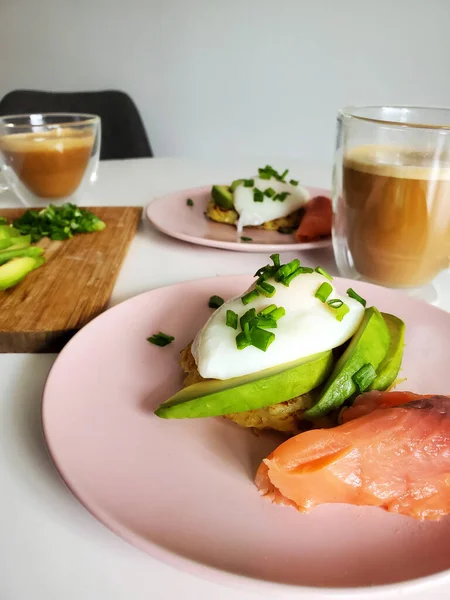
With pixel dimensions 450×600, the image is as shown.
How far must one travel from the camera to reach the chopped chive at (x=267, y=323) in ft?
2.52

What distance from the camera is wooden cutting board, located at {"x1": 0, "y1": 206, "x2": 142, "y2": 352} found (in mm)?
993

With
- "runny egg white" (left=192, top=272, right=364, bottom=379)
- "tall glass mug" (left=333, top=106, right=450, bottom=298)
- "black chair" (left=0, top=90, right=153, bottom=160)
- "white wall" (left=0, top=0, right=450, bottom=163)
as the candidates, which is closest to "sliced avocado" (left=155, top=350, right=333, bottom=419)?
"runny egg white" (left=192, top=272, right=364, bottom=379)

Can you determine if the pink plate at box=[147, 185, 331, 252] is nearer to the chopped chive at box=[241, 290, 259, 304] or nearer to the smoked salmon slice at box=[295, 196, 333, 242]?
the smoked salmon slice at box=[295, 196, 333, 242]

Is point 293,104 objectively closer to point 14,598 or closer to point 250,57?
point 250,57

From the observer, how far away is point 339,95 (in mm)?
4016

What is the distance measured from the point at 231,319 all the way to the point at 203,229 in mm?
875

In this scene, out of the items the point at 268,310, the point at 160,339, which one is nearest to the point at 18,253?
the point at 160,339

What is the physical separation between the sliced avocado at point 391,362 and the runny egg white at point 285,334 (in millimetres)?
68

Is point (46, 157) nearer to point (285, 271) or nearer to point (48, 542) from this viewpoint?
point (285, 271)

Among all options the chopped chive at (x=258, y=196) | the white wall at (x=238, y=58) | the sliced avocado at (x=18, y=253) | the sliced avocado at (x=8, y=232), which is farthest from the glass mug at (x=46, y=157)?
the white wall at (x=238, y=58)

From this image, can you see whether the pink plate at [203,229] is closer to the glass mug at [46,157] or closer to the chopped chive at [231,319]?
the glass mug at [46,157]

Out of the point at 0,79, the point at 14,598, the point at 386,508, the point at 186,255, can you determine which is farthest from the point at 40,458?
the point at 0,79

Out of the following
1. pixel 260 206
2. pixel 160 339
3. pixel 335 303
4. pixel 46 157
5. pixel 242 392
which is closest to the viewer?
pixel 242 392

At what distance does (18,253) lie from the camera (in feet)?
4.27
